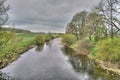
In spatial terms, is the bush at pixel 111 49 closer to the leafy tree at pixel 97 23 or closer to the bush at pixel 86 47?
the leafy tree at pixel 97 23

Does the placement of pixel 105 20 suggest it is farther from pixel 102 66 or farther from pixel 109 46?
pixel 102 66

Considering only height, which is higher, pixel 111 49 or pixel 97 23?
pixel 97 23

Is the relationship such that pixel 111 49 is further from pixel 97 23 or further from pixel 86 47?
pixel 86 47

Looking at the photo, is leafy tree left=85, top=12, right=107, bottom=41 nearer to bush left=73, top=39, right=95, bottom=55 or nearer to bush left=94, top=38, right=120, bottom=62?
bush left=94, top=38, right=120, bottom=62

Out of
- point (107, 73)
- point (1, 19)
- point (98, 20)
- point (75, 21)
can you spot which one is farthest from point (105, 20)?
point (75, 21)

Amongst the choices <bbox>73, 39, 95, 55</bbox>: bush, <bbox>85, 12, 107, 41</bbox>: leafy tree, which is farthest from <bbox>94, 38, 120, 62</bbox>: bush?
<bbox>73, 39, 95, 55</bbox>: bush

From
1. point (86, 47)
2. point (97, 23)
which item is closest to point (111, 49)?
point (97, 23)

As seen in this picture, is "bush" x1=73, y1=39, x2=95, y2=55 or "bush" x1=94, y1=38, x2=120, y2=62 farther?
"bush" x1=73, y1=39, x2=95, y2=55

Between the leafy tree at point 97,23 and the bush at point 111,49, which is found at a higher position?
the leafy tree at point 97,23

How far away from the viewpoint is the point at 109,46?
31422mm

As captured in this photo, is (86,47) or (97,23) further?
(86,47)

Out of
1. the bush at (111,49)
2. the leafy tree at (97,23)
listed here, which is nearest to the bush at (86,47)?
the leafy tree at (97,23)

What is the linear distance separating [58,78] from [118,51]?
1098 centimetres

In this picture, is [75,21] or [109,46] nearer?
[109,46]
